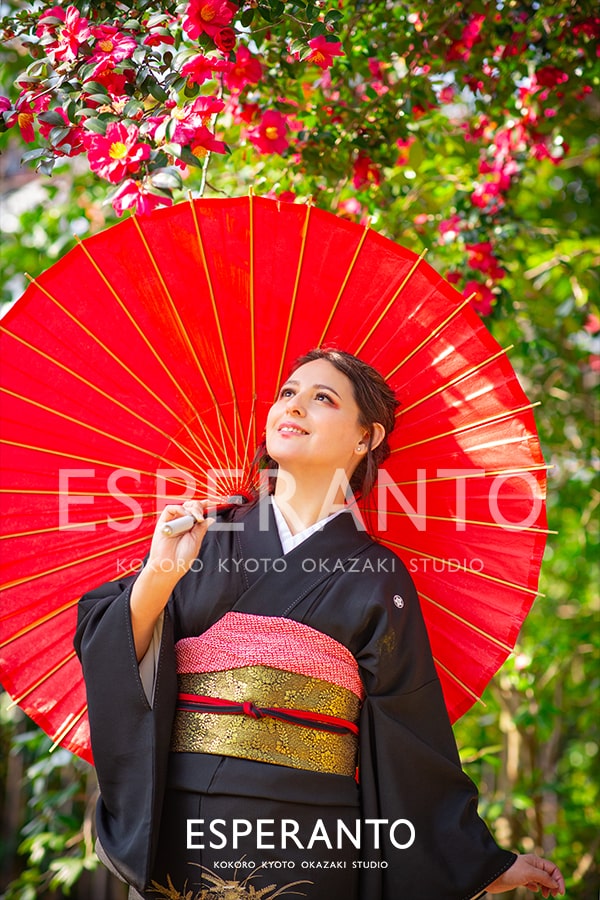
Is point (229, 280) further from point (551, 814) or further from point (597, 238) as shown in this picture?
point (551, 814)

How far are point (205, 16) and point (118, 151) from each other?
15.0 inches

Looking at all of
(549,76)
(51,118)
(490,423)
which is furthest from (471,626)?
(549,76)

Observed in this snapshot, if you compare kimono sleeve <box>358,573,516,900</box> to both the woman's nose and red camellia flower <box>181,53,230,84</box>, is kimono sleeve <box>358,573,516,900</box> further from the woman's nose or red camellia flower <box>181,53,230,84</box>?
red camellia flower <box>181,53,230,84</box>

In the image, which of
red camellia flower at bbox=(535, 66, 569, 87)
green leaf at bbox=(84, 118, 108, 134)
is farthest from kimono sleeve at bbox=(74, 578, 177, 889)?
red camellia flower at bbox=(535, 66, 569, 87)

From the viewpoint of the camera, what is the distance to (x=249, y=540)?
7.47 feet

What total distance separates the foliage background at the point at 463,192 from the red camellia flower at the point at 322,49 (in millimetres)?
19

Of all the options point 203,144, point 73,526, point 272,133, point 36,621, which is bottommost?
point 36,621

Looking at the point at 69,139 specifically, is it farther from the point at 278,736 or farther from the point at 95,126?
the point at 278,736

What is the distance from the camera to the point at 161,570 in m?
1.99

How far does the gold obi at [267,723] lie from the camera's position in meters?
2.00

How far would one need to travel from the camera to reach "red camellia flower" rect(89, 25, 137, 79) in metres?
2.17

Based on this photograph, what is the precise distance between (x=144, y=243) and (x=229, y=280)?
9.1 inches

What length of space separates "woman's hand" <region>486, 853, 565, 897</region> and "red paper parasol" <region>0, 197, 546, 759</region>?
42cm

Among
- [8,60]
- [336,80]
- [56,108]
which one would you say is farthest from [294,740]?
[8,60]
